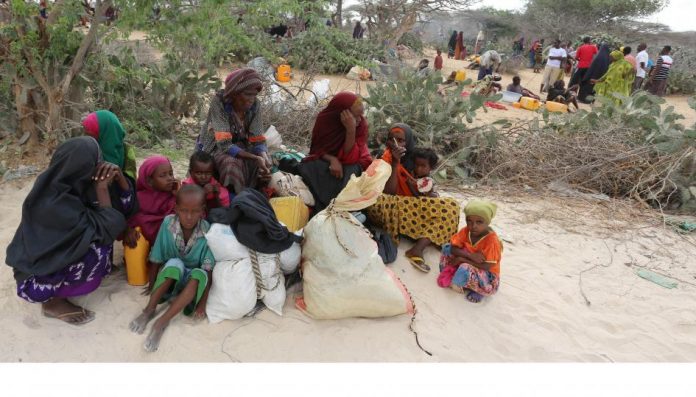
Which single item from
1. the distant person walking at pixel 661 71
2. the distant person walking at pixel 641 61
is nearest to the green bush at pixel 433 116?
the distant person walking at pixel 641 61

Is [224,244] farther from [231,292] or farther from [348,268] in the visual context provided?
[348,268]

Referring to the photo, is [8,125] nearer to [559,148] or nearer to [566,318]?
[566,318]

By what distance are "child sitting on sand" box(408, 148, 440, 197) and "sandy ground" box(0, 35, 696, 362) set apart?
49cm

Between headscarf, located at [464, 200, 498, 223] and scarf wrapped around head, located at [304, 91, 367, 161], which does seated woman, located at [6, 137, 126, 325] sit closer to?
scarf wrapped around head, located at [304, 91, 367, 161]

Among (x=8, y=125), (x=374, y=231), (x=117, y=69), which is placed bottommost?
(x=374, y=231)

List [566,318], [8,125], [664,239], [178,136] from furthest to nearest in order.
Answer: [178,136], [8,125], [664,239], [566,318]

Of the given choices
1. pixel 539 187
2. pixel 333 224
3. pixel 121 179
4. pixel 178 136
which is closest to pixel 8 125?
pixel 178 136

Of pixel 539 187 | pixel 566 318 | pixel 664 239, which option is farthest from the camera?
pixel 539 187

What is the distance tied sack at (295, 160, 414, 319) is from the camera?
250cm

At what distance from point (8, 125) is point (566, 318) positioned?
502 centimetres

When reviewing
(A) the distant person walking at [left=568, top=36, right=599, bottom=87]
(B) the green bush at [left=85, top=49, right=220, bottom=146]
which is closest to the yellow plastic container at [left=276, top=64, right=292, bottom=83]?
(B) the green bush at [left=85, top=49, right=220, bottom=146]

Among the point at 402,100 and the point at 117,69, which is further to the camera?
the point at 402,100

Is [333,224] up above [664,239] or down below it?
above

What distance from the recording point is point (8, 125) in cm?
426
